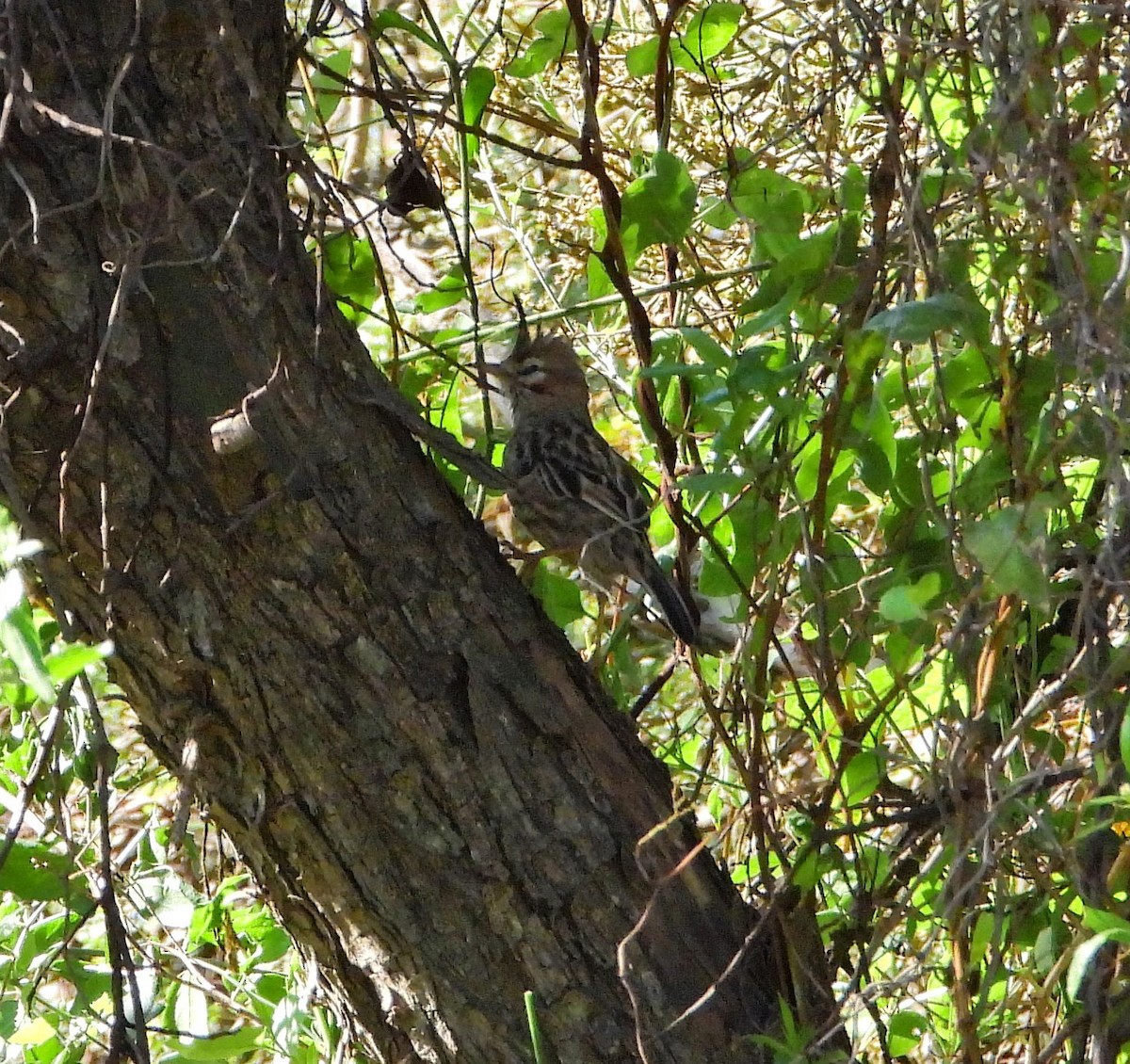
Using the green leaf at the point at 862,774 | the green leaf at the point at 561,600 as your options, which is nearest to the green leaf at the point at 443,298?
the green leaf at the point at 561,600

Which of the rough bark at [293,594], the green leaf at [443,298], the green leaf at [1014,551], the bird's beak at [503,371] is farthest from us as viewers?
the bird's beak at [503,371]

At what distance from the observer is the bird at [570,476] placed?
3072 millimetres

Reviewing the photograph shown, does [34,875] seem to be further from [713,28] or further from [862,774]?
[713,28]

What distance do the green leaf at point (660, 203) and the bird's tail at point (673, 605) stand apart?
30.9 inches

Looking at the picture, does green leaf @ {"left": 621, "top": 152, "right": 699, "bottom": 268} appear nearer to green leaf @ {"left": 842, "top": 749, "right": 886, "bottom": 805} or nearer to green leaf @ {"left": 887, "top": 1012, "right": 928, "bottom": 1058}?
green leaf @ {"left": 842, "top": 749, "right": 886, "bottom": 805}

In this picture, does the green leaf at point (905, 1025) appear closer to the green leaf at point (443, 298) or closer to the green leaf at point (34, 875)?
the green leaf at point (34, 875)

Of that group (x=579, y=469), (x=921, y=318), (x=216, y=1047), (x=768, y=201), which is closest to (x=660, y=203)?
(x=768, y=201)

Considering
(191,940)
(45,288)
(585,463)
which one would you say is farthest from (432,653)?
(585,463)

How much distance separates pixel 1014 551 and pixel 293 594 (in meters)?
0.98

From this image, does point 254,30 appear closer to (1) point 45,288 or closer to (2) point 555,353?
(1) point 45,288

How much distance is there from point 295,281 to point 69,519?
19.1 inches

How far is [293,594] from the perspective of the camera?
76.4 inches

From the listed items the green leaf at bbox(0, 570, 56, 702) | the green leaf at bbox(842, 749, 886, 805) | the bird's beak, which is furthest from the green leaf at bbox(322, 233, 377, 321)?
the bird's beak

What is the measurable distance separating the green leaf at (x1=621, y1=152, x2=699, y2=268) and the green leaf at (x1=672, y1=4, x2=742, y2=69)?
283 millimetres
